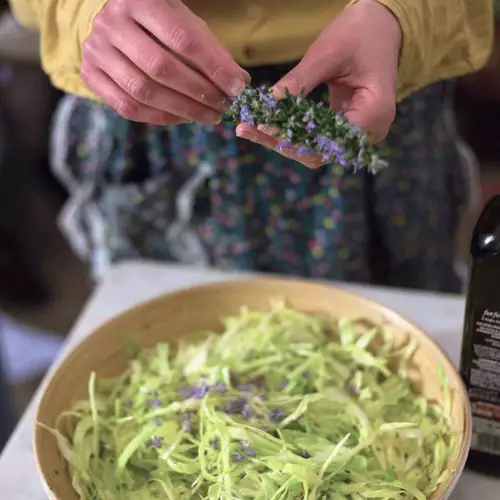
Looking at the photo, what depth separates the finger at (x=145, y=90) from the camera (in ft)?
1.62

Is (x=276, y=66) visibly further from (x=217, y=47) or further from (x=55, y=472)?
(x=55, y=472)

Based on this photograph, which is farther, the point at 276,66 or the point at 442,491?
the point at 276,66

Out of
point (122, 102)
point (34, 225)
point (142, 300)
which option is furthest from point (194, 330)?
point (34, 225)

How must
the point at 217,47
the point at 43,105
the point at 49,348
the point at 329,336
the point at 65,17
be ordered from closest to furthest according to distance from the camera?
the point at 217,47 → the point at 65,17 → the point at 329,336 → the point at 49,348 → the point at 43,105

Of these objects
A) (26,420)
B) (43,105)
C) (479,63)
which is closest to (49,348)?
(43,105)

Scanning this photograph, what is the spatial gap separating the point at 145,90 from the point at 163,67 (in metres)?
0.02

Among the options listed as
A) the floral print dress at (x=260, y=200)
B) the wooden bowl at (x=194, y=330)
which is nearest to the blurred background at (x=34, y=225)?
the floral print dress at (x=260, y=200)

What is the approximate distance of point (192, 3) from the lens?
63 centimetres

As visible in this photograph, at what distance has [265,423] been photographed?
58 centimetres

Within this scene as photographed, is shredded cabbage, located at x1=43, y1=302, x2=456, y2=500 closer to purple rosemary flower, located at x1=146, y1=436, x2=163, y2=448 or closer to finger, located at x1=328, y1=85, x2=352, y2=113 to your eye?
purple rosemary flower, located at x1=146, y1=436, x2=163, y2=448

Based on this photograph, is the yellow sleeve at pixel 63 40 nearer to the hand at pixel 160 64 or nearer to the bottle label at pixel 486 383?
the hand at pixel 160 64

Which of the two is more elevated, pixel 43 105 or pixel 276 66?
pixel 276 66

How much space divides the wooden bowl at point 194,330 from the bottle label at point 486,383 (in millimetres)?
20

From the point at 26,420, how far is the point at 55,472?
0.44ft
